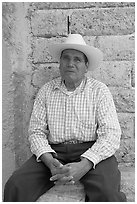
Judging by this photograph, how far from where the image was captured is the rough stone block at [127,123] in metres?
2.80

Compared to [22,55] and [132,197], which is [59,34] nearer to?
[22,55]

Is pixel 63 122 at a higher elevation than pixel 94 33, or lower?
lower

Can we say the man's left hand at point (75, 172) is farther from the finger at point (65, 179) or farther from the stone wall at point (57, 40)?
the stone wall at point (57, 40)

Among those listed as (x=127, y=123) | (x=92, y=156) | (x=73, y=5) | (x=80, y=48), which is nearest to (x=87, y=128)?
(x=92, y=156)

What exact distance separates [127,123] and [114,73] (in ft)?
1.37

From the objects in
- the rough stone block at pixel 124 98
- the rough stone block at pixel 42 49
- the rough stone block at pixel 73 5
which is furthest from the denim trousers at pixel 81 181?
the rough stone block at pixel 73 5

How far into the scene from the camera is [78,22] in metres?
A: 2.79

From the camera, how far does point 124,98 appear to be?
2795 mm

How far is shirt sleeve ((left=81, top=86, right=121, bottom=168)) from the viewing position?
230 cm

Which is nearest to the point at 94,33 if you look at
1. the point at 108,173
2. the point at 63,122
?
the point at 63,122

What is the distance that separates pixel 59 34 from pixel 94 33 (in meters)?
0.28

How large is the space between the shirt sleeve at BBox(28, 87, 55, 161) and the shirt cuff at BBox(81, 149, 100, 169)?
248mm

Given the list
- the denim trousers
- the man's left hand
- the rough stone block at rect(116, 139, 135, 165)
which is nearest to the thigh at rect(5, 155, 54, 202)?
the denim trousers

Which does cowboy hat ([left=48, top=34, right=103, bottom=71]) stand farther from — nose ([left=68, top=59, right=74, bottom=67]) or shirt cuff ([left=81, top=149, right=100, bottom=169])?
shirt cuff ([left=81, top=149, right=100, bottom=169])
